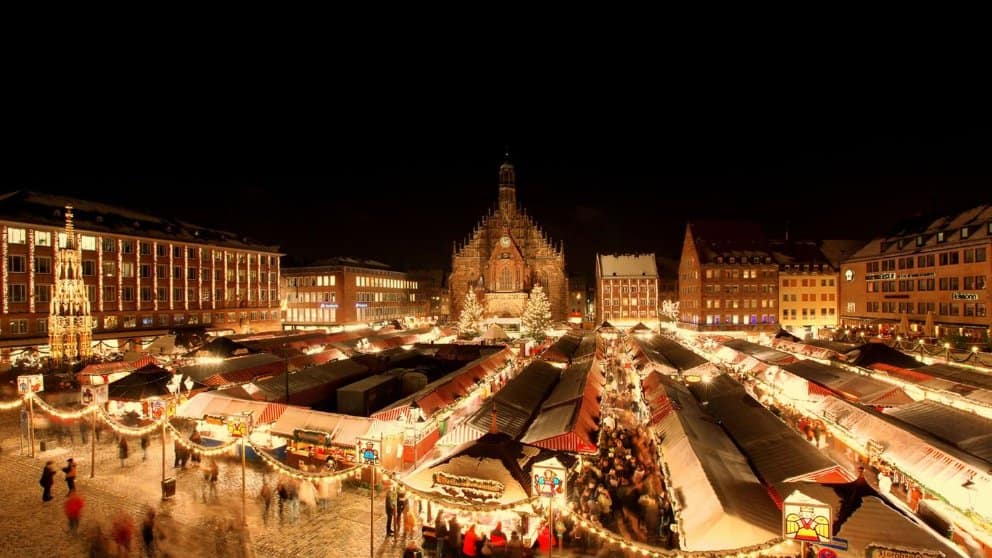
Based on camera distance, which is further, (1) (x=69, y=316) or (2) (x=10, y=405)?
(1) (x=69, y=316)

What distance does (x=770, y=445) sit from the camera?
1608 cm

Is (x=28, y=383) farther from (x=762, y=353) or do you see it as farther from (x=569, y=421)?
(x=762, y=353)

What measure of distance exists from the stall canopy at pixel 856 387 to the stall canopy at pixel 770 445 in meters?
4.43

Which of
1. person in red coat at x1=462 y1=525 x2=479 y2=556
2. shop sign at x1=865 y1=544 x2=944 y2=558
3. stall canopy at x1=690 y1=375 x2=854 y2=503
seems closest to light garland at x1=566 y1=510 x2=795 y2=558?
shop sign at x1=865 y1=544 x2=944 y2=558

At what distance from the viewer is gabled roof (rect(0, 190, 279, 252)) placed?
1590 inches

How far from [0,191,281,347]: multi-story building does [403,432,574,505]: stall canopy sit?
31853mm

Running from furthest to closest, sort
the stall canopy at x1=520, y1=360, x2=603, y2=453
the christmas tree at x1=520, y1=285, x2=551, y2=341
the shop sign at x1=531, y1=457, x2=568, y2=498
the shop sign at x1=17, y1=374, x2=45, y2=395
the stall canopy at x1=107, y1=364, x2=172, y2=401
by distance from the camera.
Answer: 1. the christmas tree at x1=520, y1=285, x2=551, y2=341
2. the stall canopy at x1=107, y1=364, x2=172, y2=401
3. the shop sign at x1=17, y1=374, x2=45, y2=395
4. the stall canopy at x1=520, y1=360, x2=603, y2=453
5. the shop sign at x1=531, y1=457, x2=568, y2=498

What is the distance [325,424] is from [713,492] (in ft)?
42.9

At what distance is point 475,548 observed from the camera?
1223 centimetres

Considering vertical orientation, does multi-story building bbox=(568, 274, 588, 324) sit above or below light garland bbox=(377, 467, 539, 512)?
above

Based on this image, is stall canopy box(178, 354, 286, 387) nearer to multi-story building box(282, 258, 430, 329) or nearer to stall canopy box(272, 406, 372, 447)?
stall canopy box(272, 406, 372, 447)

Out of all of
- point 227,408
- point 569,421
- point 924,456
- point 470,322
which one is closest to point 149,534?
point 227,408

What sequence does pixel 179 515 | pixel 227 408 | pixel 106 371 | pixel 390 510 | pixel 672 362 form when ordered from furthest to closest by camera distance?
pixel 672 362 < pixel 106 371 < pixel 227 408 < pixel 179 515 < pixel 390 510

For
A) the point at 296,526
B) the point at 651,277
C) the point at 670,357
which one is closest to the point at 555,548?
the point at 296,526
